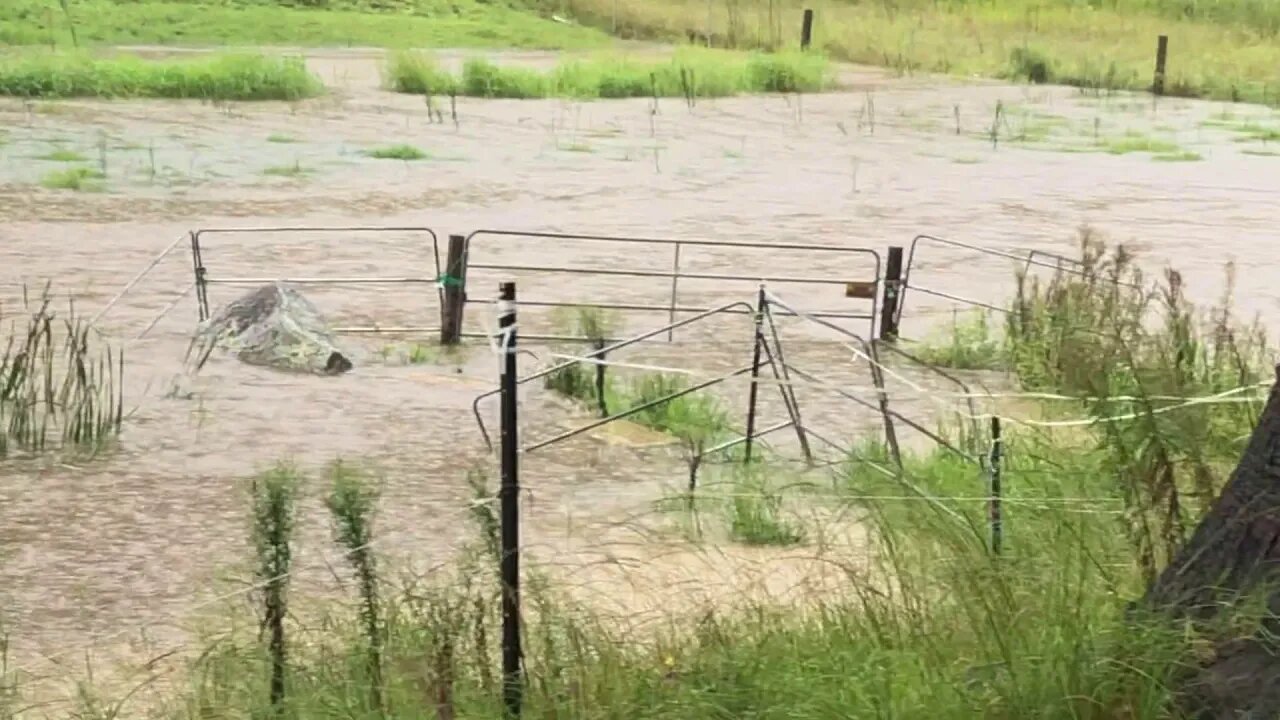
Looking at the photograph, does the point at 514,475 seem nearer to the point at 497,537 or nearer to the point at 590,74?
the point at 497,537

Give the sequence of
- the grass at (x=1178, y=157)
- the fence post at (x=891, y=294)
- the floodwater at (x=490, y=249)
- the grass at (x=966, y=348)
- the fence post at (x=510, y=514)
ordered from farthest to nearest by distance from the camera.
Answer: the grass at (x=1178, y=157), the fence post at (x=891, y=294), the grass at (x=966, y=348), the floodwater at (x=490, y=249), the fence post at (x=510, y=514)

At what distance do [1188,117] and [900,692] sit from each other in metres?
16.0

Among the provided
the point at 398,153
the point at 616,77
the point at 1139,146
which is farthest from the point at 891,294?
the point at 616,77

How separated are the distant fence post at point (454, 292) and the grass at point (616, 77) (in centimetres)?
1036

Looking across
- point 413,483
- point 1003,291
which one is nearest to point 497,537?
point 413,483

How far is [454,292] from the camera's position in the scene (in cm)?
697

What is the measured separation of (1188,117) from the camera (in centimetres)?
1734

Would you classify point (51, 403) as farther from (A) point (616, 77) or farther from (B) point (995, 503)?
(A) point (616, 77)

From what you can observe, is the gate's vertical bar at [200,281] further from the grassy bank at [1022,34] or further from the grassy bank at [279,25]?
the grassy bank at [1022,34]

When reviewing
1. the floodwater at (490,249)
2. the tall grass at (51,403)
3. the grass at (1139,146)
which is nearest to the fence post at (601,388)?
the floodwater at (490,249)

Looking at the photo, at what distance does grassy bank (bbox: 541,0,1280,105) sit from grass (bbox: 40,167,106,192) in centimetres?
1182

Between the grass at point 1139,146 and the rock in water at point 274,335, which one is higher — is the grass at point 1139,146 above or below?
above

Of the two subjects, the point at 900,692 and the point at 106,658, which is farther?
the point at 106,658

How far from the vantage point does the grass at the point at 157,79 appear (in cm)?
1588
